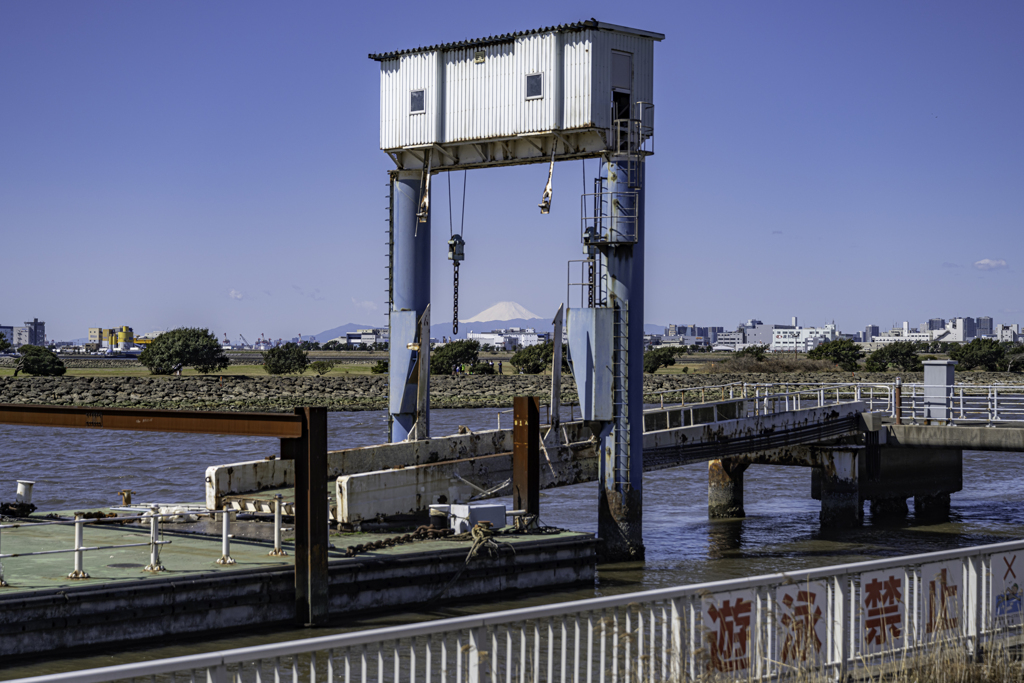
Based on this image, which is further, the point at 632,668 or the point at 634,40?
the point at 634,40

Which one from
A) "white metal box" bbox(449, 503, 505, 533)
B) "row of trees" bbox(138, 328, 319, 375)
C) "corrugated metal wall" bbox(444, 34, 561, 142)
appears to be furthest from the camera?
"row of trees" bbox(138, 328, 319, 375)

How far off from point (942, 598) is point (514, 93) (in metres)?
15.4

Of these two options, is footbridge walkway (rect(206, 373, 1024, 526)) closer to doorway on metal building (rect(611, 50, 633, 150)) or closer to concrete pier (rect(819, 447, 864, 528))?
concrete pier (rect(819, 447, 864, 528))

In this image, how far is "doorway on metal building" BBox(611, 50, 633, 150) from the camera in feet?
71.9

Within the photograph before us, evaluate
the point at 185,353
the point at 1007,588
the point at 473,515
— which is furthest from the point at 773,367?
the point at 1007,588

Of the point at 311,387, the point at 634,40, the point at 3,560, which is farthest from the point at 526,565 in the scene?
the point at 311,387

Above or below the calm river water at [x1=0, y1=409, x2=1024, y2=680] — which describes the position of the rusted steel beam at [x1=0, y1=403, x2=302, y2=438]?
above

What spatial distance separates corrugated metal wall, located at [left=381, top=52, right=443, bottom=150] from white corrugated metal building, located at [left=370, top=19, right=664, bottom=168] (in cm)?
2

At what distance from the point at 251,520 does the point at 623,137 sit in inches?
426

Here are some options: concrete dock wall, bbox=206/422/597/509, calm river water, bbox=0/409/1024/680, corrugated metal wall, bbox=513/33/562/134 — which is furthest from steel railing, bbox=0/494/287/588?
corrugated metal wall, bbox=513/33/562/134

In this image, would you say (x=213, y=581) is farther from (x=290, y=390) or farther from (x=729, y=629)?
(x=290, y=390)

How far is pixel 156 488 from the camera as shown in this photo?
35.1 metres

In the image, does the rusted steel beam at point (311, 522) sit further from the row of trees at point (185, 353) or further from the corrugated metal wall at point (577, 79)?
the row of trees at point (185, 353)

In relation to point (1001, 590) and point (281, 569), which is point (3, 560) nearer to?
point (281, 569)
